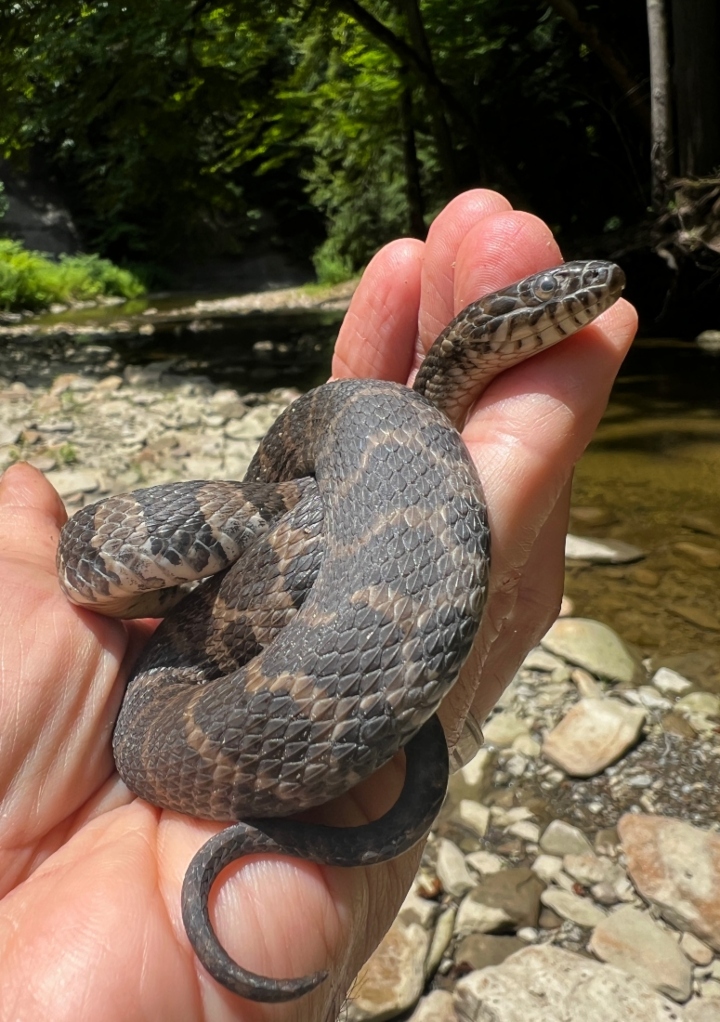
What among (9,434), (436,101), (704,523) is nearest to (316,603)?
(704,523)

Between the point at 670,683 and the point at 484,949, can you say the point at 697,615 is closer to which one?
the point at 670,683

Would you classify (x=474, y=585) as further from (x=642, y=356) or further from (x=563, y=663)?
(x=642, y=356)

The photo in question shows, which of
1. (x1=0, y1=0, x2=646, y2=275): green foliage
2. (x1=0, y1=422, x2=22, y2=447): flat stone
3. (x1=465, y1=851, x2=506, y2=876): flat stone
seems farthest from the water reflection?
(x1=0, y1=0, x2=646, y2=275): green foliage

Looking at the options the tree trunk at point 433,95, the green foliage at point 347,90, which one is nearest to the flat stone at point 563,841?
the green foliage at point 347,90

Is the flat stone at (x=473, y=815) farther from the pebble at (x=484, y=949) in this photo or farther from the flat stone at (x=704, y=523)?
the flat stone at (x=704, y=523)

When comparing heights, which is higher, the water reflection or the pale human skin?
the pale human skin

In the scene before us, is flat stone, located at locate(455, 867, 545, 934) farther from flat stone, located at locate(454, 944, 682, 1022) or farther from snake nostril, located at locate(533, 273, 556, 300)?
snake nostril, located at locate(533, 273, 556, 300)
